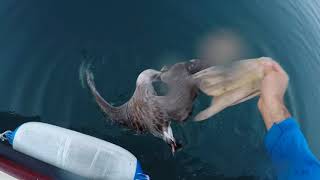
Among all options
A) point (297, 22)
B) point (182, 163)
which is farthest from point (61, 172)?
point (297, 22)

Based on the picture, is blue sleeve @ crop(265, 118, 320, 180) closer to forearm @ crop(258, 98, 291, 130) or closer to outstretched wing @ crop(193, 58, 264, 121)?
forearm @ crop(258, 98, 291, 130)

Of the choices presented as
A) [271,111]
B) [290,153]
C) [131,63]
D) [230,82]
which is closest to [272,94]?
[271,111]

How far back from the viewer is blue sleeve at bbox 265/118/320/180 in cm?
240

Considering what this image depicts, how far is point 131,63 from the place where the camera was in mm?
2605

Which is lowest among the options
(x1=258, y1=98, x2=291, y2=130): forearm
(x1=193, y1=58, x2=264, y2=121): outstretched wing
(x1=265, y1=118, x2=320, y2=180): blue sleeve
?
(x1=265, y1=118, x2=320, y2=180): blue sleeve

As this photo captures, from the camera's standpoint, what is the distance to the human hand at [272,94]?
2605mm

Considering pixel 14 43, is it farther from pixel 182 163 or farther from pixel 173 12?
pixel 182 163

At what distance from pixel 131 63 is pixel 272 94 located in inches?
30.0

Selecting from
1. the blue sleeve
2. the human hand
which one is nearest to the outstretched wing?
the human hand

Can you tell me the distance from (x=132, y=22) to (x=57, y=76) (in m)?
0.49

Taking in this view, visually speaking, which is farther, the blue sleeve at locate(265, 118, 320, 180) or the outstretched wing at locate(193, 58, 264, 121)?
the outstretched wing at locate(193, 58, 264, 121)

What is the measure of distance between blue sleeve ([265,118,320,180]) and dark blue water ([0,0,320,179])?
70 mm

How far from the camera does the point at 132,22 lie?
2650 millimetres

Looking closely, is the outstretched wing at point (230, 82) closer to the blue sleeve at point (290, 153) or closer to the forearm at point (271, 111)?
the forearm at point (271, 111)
